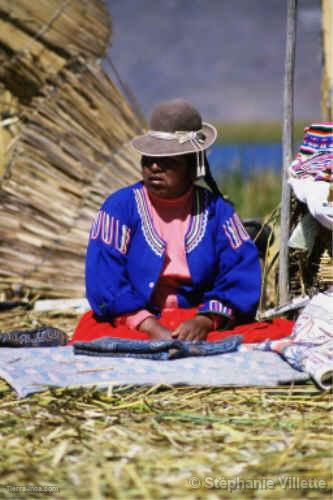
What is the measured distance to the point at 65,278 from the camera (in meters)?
5.46

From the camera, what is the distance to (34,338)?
388 centimetres

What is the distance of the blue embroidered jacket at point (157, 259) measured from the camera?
391 centimetres

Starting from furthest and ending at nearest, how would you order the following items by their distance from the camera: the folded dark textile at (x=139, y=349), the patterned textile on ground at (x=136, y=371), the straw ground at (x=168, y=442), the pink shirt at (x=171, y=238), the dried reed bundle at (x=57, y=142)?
the dried reed bundle at (x=57, y=142) → the pink shirt at (x=171, y=238) → the folded dark textile at (x=139, y=349) → the patterned textile on ground at (x=136, y=371) → the straw ground at (x=168, y=442)

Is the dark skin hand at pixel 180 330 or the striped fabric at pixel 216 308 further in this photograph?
the striped fabric at pixel 216 308

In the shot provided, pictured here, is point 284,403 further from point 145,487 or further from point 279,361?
point 145,487

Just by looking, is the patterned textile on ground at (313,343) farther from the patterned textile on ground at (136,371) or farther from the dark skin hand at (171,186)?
the dark skin hand at (171,186)

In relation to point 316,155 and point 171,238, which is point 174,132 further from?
point 316,155

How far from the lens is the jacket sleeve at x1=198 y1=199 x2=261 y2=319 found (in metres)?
4.00

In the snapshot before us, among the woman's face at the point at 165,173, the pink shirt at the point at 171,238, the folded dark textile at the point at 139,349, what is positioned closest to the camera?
the folded dark textile at the point at 139,349

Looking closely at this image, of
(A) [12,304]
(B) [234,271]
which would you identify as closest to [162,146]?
(B) [234,271]

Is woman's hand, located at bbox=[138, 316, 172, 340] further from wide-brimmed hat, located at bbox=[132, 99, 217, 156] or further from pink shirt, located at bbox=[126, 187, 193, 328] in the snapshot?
wide-brimmed hat, located at bbox=[132, 99, 217, 156]

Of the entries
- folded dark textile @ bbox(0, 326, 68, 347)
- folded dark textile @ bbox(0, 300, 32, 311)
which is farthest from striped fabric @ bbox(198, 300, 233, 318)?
folded dark textile @ bbox(0, 300, 32, 311)

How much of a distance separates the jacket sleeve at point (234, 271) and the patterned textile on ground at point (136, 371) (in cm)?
38

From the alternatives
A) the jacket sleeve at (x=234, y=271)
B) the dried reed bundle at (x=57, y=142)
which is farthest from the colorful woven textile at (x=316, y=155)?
the dried reed bundle at (x=57, y=142)
